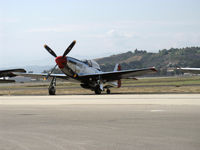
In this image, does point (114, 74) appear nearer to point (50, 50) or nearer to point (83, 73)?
point (83, 73)

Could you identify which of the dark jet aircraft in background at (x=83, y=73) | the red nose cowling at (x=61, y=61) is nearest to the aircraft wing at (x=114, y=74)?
the dark jet aircraft in background at (x=83, y=73)

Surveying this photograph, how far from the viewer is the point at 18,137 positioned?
27.8ft

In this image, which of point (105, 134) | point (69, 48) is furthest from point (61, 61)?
point (105, 134)

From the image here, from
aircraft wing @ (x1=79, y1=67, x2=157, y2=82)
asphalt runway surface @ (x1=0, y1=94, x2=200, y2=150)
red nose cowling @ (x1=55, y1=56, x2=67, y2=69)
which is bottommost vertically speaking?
asphalt runway surface @ (x1=0, y1=94, x2=200, y2=150)

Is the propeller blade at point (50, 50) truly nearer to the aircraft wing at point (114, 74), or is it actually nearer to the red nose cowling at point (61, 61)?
the red nose cowling at point (61, 61)

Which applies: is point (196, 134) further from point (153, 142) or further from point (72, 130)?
point (72, 130)

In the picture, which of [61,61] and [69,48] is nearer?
[61,61]

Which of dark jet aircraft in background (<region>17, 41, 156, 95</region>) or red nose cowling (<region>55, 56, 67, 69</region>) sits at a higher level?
red nose cowling (<region>55, 56, 67, 69</region>)

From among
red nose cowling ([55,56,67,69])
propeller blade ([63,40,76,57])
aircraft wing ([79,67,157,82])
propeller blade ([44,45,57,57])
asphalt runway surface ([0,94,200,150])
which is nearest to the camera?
asphalt runway surface ([0,94,200,150])

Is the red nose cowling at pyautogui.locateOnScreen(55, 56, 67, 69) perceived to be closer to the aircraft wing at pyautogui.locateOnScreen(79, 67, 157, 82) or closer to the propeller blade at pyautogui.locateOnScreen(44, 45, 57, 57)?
the propeller blade at pyautogui.locateOnScreen(44, 45, 57, 57)

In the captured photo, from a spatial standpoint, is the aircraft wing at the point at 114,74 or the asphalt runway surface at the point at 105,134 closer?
the asphalt runway surface at the point at 105,134

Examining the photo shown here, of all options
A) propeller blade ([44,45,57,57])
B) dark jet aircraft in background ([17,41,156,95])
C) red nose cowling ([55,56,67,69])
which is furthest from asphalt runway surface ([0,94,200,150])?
propeller blade ([44,45,57,57])

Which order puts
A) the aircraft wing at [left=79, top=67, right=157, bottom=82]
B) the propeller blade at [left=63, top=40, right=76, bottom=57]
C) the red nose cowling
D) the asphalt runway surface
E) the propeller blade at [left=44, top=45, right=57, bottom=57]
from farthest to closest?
the propeller blade at [left=44, top=45, right=57, bottom=57] < the aircraft wing at [left=79, top=67, right=157, bottom=82] < the propeller blade at [left=63, top=40, right=76, bottom=57] < the red nose cowling < the asphalt runway surface

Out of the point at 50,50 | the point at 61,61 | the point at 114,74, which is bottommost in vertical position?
the point at 114,74
